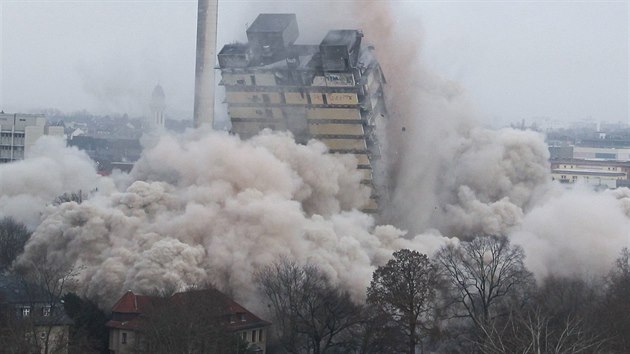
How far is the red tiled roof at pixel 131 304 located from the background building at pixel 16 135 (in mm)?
40333

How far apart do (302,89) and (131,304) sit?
1445 centimetres

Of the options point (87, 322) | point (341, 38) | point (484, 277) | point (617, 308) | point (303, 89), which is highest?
point (341, 38)

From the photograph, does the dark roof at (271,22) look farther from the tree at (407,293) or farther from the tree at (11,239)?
the tree at (407,293)

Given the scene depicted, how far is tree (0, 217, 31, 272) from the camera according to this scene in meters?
47.2

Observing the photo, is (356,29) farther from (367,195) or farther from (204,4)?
(204,4)

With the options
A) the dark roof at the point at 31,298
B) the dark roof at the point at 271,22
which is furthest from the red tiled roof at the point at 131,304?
the dark roof at the point at 271,22

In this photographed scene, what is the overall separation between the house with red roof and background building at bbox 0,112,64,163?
4061cm

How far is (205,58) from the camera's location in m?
60.9

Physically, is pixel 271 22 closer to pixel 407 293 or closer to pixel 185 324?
pixel 407 293

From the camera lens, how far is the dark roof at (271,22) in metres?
49.7

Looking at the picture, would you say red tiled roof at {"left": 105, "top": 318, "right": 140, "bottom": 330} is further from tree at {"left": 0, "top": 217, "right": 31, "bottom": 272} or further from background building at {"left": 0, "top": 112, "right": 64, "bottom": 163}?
background building at {"left": 0, "top": 112, "right": 64, "bottom": 163}

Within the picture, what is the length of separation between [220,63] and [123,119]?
60874 mm

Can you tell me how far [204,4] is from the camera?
2400 inches

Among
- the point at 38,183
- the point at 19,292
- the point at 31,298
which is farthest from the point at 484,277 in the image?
the point at 38,183
